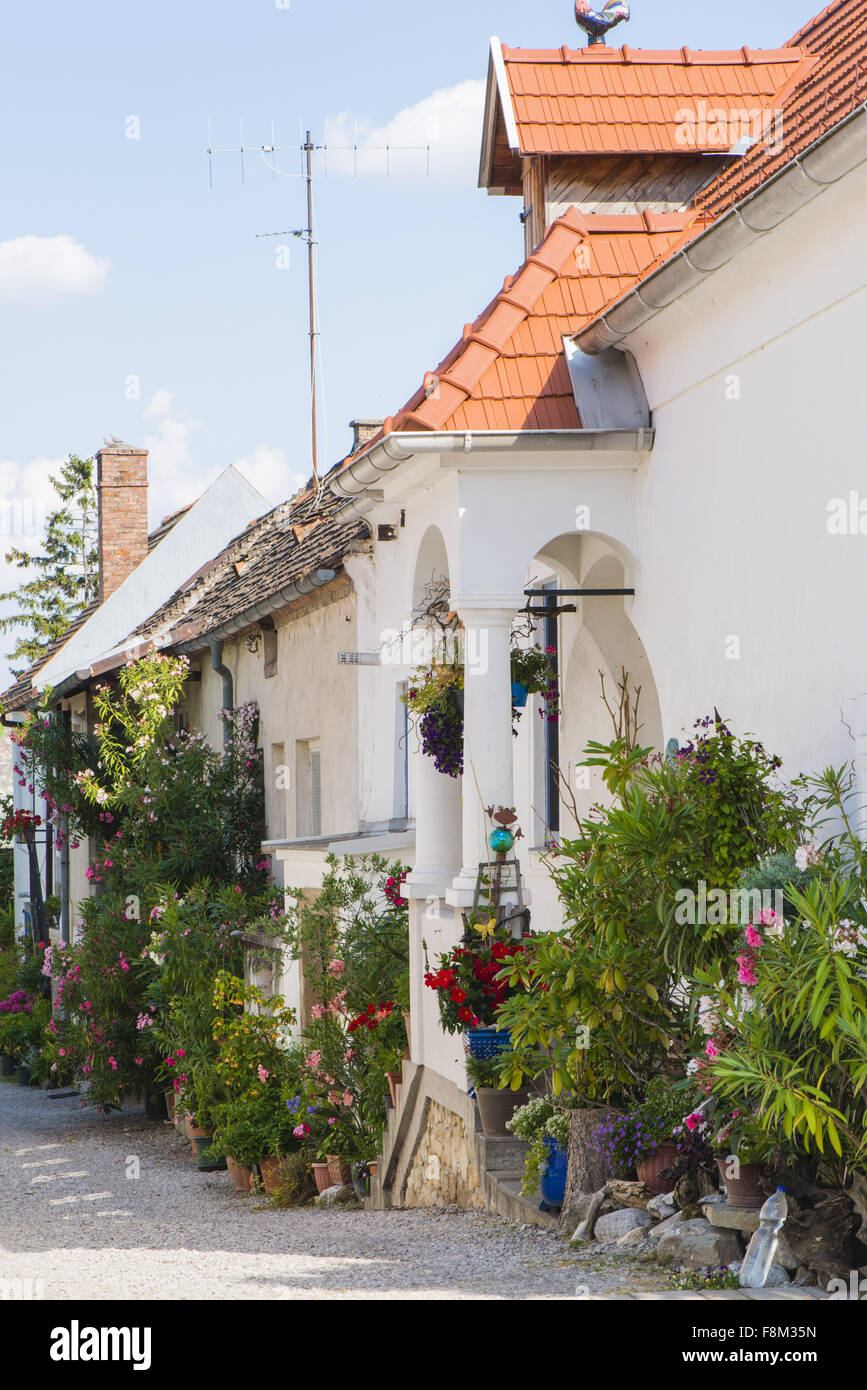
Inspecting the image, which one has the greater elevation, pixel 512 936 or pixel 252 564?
pixel 252 564

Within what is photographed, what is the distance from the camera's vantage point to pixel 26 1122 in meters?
18.3

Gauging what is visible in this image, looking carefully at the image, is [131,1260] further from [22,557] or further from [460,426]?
[22,557]

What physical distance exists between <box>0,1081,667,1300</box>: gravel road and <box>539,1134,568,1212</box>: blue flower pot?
0.61ft

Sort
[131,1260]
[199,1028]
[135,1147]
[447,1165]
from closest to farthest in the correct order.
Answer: [131,1260] → [447,1165] → [199,1028] → [135,1147]

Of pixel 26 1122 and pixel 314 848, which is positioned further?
pixel 26 1122

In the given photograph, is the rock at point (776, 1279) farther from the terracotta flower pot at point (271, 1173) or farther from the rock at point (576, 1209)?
the terracotta flower pot at point (271, 1173)

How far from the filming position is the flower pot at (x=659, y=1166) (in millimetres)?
6344

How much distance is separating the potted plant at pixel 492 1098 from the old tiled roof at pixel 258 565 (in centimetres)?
541

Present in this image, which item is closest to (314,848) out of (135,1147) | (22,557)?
(135,1147)

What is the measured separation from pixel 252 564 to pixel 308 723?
503 cm

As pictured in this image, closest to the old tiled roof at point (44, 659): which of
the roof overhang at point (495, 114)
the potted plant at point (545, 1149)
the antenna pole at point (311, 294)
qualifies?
the antenna pole at point (311, 294)

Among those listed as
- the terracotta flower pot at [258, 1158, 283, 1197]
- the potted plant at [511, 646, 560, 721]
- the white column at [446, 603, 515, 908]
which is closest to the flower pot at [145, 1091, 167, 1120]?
the terracotta flower pot at [258, 1158, 283, 1197]

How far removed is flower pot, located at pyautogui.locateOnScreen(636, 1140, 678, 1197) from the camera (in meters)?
6.34
